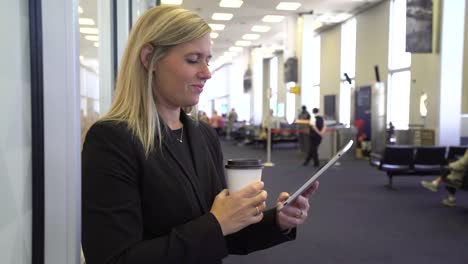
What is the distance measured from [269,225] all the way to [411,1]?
35.4 ft

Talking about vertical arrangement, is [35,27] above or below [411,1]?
below

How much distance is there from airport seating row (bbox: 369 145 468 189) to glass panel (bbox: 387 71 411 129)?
5.87 m

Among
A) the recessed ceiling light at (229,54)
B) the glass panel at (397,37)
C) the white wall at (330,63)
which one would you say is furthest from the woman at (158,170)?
the recessed ceiling light at (229,54)

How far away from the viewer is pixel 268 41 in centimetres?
2333

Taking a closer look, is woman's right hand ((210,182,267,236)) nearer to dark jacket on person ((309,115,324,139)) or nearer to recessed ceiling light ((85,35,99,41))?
recessed ceiling light ((85,35,99,41))

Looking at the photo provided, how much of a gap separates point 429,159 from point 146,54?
7881 mm

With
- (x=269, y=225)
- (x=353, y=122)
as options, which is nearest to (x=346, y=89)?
(x=353, y=122)

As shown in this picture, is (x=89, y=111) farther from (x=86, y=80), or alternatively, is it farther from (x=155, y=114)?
(x=155, y=114)

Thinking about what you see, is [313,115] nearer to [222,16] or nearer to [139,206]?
[222,16]

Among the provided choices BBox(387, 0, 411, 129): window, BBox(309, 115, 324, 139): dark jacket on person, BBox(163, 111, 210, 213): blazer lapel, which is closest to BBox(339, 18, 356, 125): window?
BBox(387, 0, 411, 129): window

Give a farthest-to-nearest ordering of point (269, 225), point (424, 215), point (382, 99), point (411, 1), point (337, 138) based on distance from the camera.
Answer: point (337, 138) → point (382, 99) → point (411, 1) → point (424, 215) → point (269, 225)

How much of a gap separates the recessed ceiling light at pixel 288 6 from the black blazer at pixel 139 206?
14402 mm

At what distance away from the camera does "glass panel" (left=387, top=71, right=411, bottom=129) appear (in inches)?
540

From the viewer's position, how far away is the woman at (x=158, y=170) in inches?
37.7
